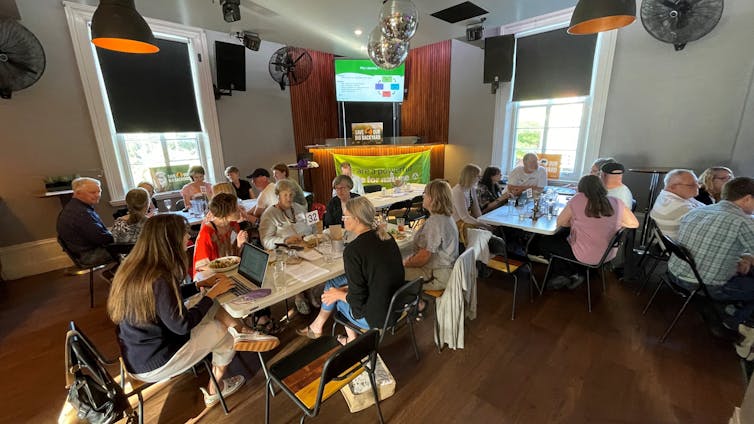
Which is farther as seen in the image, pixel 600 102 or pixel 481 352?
pixel 600 102

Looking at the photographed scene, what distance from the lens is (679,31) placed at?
391 centimetres

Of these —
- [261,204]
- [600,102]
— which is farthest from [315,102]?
[600,102]

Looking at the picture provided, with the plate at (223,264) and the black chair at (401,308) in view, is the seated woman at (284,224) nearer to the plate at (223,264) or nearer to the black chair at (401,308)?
the plate at (223,264)

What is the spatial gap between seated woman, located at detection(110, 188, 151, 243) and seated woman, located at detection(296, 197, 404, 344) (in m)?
2.44

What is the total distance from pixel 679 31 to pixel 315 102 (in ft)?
20.2

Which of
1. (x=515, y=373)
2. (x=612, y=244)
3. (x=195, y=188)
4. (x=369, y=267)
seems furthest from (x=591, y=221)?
(x=195, y=188)

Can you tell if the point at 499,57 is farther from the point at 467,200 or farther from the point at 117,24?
the point at 117,24

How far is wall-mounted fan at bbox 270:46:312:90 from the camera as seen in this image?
5598 millimetres

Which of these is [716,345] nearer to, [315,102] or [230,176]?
[230,176]

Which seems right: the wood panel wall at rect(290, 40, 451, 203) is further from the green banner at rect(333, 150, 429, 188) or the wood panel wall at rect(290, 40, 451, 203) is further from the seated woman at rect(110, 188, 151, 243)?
the seated woman at rect(110, 188, 151, 243)

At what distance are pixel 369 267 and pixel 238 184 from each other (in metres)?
4.06

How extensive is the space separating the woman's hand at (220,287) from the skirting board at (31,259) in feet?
14.2

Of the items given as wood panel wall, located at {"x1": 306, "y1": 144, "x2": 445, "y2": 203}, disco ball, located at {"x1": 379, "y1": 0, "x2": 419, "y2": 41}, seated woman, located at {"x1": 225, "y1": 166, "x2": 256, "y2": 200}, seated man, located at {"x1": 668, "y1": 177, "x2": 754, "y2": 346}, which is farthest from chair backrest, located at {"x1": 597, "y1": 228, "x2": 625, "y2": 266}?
seated woman, located at {"x1": 225, "y1": 166, "x2": 256, "y2": 200}

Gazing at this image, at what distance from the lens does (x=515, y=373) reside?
2.29 m
